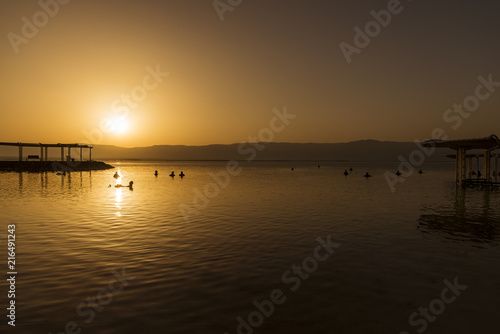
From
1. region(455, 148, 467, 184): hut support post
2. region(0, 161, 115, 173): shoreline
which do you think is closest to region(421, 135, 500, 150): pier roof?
region(455, 148, 467, 184): hut support post

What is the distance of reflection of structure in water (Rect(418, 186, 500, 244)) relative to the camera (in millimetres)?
16297

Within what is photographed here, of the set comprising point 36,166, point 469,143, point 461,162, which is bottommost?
point 36,166

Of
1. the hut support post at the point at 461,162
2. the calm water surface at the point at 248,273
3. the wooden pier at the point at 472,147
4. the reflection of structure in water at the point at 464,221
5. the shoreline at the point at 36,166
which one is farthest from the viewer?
the shoreline at the point at 36,166

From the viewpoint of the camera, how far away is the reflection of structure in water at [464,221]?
16.3 m

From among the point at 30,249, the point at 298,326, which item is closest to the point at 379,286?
the point at 298,326

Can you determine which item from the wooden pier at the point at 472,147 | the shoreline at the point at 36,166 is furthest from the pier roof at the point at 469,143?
the shoreline at the point at 36,166

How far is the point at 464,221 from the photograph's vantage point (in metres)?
20.4

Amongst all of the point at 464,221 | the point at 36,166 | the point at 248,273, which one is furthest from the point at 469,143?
the point at 36,166

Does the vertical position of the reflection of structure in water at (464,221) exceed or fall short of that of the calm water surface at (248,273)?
it exceeds it

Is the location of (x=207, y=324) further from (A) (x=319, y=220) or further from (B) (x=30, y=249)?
(A) (x=319, y=220)

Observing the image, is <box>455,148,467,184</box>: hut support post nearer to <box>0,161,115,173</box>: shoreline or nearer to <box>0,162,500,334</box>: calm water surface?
<box>0,162,500,334</box>: calm water surface

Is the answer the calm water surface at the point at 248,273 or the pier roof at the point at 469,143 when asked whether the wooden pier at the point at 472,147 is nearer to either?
the pier roof at the point at 469,143

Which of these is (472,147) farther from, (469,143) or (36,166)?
(36,166)

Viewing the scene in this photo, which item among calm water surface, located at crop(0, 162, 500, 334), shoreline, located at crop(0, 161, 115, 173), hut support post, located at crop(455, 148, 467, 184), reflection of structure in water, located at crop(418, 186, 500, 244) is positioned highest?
hut support post, located at crop(455, 148, 467, 184)
